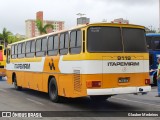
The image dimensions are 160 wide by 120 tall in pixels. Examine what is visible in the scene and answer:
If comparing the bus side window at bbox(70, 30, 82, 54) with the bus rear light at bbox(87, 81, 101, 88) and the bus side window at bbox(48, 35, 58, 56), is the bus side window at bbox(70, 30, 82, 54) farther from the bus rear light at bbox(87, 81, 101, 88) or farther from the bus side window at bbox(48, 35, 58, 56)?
the bus side window at bbox(48, 35, 58, 56)

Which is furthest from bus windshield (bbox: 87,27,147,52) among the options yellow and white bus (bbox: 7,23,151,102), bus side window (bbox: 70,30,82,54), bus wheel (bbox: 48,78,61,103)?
bus wheel (bbox: 48,78,61,103)

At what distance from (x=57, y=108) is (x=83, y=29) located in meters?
3.02

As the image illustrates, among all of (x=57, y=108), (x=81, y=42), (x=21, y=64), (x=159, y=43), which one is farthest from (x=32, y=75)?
(x=159, y=43)

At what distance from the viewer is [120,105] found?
13.7 metres

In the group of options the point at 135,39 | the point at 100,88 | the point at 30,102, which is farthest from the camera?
the point at 30,102

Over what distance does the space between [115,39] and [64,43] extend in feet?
7.35

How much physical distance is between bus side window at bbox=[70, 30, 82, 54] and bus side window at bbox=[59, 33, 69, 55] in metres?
0.47

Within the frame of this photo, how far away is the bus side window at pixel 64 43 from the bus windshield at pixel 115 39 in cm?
169

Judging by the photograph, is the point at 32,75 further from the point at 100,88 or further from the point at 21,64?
the point at 100,88

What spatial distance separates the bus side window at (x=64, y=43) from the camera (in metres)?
13.5

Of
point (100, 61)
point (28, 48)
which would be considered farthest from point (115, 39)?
point (28, 48)

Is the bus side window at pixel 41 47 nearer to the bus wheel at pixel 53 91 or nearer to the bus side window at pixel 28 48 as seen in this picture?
the bus side window at pixel 28 48

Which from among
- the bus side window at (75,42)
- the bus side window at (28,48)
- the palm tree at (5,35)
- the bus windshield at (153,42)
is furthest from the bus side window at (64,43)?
the palm tree at (5,35)

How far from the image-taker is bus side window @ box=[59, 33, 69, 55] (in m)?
13.5
